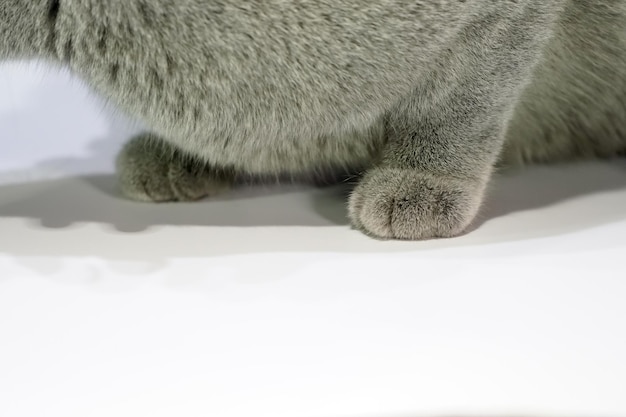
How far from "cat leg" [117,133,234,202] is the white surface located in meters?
0.02

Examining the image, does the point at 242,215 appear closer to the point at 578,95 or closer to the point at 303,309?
the point at 303,309

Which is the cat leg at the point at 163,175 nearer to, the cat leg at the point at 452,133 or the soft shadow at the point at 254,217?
the soft shadow at the point at 254,217

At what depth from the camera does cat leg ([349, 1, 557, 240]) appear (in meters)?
0.88

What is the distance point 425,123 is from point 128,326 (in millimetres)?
407

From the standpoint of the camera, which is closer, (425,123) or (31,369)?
(31,369)

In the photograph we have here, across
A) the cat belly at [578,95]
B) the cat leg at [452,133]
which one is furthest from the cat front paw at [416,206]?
the cat belly at [578,95]

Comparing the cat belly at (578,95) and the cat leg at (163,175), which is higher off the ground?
the cat belly at (578,95)

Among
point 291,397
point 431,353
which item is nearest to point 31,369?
point 291,397

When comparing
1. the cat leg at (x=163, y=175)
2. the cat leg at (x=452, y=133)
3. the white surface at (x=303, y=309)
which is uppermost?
the cat leg at (x=452, y=133)

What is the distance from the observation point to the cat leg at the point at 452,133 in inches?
34.6

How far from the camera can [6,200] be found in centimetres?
106

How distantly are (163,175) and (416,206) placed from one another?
0.37 metres

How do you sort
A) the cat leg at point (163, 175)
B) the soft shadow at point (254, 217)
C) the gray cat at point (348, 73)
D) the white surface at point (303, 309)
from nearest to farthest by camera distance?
the white surface at point (303, 309)
the gray cat at point (348, 73)
the soft shadow at point (254, 217)
the cat leg at point (163, 175)

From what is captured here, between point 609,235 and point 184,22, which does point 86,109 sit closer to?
point 184,22
